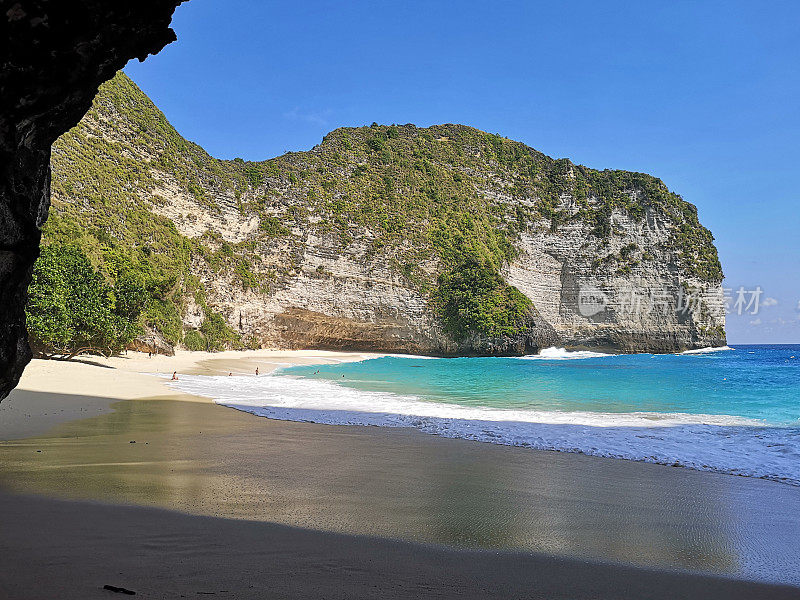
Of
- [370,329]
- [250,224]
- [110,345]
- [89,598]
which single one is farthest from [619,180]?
[89,598]

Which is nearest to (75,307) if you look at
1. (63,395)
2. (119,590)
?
(63,395)

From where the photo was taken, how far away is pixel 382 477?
576 cm

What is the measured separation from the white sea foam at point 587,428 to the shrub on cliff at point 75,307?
9629 mm

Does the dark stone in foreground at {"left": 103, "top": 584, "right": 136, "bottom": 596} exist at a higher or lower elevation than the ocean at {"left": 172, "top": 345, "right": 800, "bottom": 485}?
higher

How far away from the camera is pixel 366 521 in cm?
411

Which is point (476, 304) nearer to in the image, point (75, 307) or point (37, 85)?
point (75, 307)

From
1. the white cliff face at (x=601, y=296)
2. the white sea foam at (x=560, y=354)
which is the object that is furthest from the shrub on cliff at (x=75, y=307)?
the white sea foam at (x=560, y=354)

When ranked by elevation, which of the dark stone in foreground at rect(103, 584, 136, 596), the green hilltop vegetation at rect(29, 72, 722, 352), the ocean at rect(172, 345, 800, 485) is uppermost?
the green hilltop vegetation at rect(29, 72, 722, 352)

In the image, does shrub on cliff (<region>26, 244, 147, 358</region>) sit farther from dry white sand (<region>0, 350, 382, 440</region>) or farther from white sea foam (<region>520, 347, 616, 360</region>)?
white sea foam (<region>520, 347, 616, 360</region>)

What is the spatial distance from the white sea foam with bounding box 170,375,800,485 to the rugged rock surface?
720cm

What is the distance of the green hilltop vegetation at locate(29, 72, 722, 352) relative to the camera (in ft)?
112

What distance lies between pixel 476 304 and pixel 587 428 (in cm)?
4489

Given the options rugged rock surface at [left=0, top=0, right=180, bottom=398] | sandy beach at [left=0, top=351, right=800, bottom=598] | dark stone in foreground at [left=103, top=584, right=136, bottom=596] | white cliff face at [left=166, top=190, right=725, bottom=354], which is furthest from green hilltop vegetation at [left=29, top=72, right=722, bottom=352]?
dark stone in foreground at [left=103, top=584, right=136, bottom=596]

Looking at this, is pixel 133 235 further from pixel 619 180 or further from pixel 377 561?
pixel 619 180
